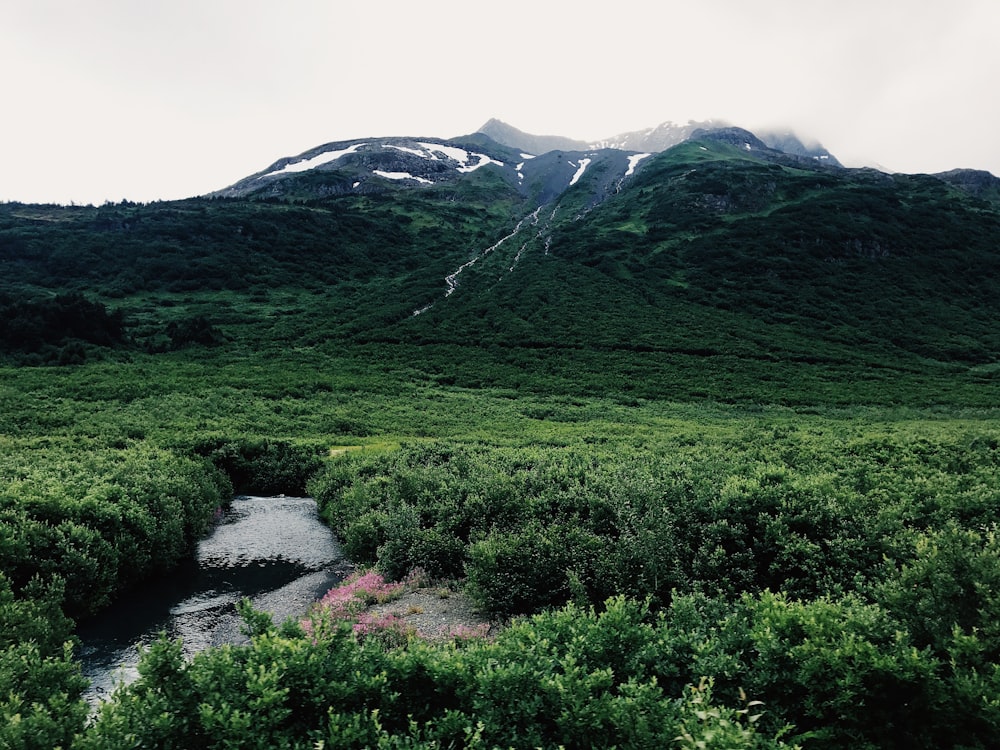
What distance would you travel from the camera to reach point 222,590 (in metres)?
14.9

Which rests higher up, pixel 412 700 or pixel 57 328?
pixel 412 700

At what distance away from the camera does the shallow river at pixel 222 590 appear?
11.6 m

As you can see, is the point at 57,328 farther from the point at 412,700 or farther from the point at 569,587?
the point at 412,700

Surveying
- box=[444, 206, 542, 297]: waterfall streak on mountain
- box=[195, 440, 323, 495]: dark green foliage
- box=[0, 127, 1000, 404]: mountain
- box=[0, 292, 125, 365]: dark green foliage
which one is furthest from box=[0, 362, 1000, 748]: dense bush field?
box=[444, 206, 542, 297]: waterfall streak on mountain

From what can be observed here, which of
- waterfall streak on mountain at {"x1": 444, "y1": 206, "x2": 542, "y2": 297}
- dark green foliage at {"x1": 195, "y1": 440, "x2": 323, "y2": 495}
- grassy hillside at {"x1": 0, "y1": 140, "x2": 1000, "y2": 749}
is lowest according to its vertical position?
dark green foliage at {"x1": 195, "y1": 440, "x2": 323, "y2": 495}

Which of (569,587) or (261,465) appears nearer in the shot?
(569,587)

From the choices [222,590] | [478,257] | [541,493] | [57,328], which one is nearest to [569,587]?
[541,493]

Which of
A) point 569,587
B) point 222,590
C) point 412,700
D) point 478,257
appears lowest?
point 222,590

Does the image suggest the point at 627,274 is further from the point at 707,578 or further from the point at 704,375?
the point at 707,578

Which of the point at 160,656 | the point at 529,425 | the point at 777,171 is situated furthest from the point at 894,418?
the point at 777,171

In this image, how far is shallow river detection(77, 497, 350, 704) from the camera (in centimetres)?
1159

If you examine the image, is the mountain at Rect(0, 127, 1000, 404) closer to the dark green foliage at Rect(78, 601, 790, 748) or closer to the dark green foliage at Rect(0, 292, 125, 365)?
the dark green foliage at Rect(0, 292, 125, 365)

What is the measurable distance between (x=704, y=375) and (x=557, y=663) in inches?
2195

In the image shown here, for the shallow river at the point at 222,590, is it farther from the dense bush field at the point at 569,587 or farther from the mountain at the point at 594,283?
the mountain at the point at 594,283
